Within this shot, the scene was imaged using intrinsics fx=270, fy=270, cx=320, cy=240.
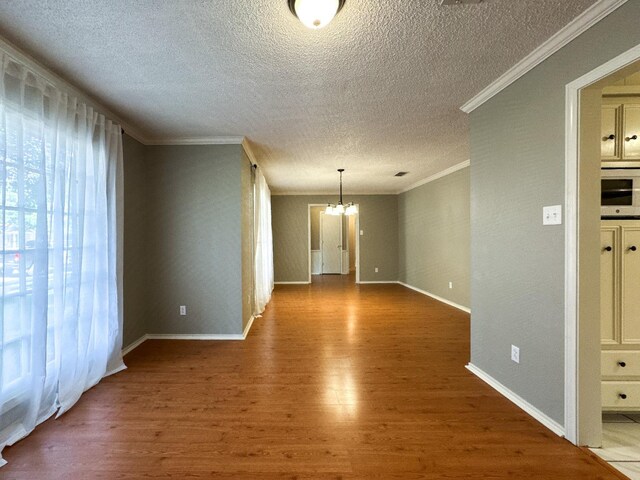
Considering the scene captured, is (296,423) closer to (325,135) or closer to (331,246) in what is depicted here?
(325,135)

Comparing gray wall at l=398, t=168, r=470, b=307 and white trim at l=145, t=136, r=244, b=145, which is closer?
white trim at l=145, t=136, r=244, b=145

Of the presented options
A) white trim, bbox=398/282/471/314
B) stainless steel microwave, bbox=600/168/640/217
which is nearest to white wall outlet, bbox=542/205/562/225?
stainless steel microwave, bbox=600/168/640/217

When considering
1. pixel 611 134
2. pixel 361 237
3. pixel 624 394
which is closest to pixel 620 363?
pixel 624 394

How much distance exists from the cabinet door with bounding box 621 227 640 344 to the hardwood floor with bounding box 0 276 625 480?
0.88 meters

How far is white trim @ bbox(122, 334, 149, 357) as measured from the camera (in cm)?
295

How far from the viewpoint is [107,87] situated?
218 centimetres

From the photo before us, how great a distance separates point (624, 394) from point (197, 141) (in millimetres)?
4449

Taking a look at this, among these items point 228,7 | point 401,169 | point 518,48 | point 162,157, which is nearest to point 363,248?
point 401,169

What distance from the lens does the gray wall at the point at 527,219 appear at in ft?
5.42

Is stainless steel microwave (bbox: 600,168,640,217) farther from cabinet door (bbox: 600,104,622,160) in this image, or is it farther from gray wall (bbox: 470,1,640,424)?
gray wall (bbox: 470,1,640,424)

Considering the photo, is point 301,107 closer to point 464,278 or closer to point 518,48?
point 518,48

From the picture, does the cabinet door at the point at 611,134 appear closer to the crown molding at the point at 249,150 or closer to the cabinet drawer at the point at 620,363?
the cabinet drawer at the point at 620,363

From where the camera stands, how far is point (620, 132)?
6.04 ft

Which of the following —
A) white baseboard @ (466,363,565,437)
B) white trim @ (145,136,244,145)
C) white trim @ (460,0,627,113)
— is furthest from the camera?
white trim @ (145,136,244,145)
